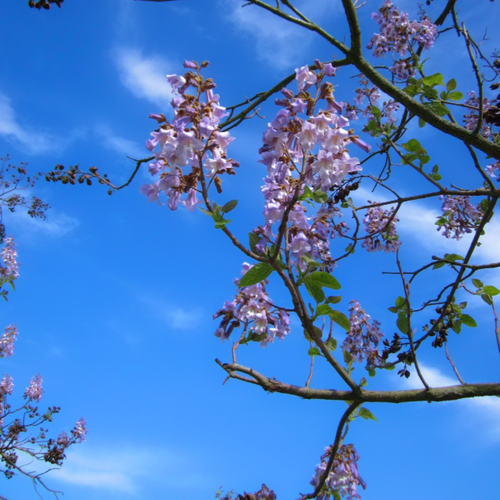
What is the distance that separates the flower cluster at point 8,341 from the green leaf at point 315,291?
10428mm

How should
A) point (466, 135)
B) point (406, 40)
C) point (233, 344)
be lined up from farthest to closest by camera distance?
point (406, 40), point (466, 135), point (233, 344)

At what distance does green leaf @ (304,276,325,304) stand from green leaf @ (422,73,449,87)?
190 centimetres

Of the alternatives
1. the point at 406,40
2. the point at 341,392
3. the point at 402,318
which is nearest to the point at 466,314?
the point at 402,318

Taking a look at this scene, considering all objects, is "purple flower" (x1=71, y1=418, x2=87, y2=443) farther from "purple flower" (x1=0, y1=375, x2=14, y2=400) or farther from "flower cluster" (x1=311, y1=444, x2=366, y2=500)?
"flower cluster" (x1=311, y1=444, x2=366, y2=500)

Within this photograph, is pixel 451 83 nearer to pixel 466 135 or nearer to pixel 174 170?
pixel 466 135

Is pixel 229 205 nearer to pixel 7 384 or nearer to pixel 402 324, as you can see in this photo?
pixel 402 324

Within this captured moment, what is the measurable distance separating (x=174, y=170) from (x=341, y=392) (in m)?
1.38

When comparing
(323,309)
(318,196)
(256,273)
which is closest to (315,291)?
(323,309)

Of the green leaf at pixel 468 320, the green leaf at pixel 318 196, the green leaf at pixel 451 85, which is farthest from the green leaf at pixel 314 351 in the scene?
the green leaf at pixel 451 85

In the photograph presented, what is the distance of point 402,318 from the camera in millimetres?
3156

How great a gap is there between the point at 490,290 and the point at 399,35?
402 cm

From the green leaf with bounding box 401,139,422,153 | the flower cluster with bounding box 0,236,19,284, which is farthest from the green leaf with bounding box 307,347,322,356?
the flower cluster with bounding box 0,236,19,284

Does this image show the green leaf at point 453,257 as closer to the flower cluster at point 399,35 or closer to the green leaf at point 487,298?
the green leaf at point 487,298

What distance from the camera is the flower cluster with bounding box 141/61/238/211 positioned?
1808mm
